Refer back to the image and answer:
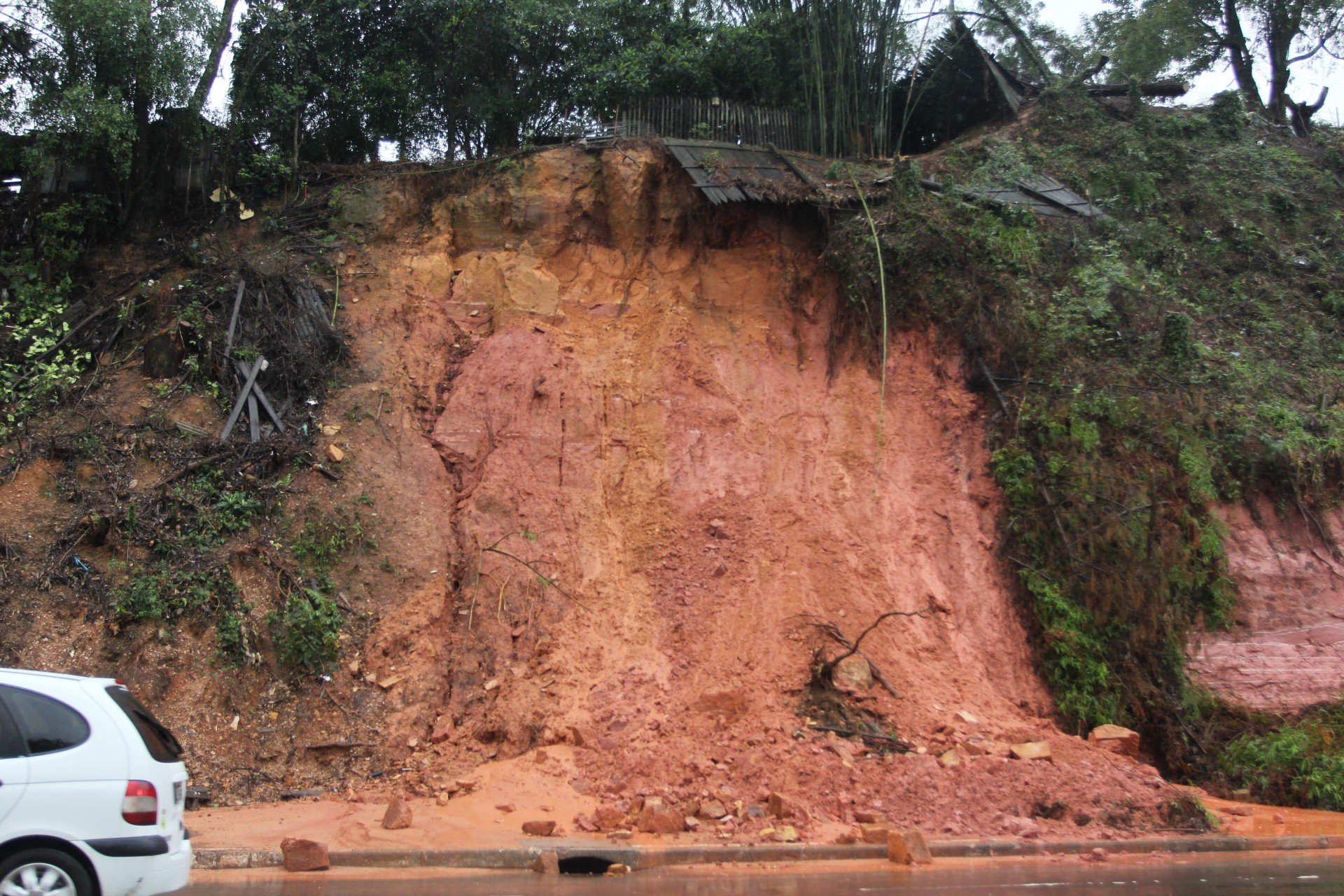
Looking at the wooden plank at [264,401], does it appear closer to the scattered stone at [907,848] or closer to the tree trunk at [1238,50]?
the scattered stone at [907,848]

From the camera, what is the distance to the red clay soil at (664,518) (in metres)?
9.30

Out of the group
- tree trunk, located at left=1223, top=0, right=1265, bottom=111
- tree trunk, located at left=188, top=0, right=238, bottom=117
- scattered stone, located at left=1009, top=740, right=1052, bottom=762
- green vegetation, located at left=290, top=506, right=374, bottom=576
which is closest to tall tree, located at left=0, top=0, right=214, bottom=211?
tree trunk, located at left=188, top=0, right=238, bottom=117

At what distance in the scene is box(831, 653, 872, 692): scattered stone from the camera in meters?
10.3

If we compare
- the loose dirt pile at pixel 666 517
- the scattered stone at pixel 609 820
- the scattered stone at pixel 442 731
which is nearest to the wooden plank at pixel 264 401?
the loose dirt pile at pixel 666 517

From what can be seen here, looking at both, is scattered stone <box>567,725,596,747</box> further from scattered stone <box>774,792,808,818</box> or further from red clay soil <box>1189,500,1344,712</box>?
red clay soil <box>1189,500,1344,712</box>

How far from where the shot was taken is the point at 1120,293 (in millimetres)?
13812

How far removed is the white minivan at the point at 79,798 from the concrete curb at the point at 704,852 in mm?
2344

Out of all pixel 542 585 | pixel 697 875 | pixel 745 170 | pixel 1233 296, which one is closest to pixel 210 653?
pixel 542 585

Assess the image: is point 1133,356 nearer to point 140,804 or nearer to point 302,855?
point 302,855

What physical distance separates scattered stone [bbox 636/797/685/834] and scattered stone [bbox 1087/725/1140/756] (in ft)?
14.9

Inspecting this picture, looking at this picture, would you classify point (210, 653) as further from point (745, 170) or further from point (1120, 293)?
point (1120, 293)

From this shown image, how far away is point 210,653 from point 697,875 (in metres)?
5.17

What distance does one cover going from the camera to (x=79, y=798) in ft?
15.9

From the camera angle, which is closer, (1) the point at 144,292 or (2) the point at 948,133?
(1) the point at 144,292
